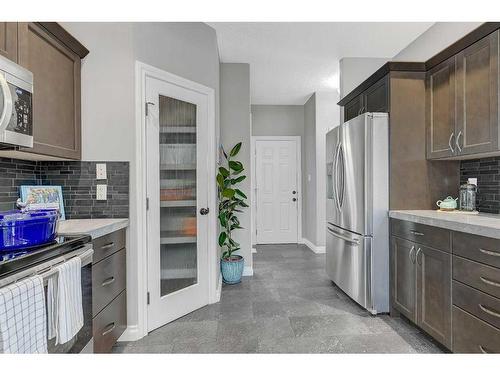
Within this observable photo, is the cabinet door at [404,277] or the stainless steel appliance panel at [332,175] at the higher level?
the stainless steel appliance panel at [332,175]

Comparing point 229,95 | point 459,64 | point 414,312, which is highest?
point 229,95

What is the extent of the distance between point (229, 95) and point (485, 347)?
3314 mm

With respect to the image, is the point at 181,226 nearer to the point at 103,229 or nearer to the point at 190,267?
the point at 190,267

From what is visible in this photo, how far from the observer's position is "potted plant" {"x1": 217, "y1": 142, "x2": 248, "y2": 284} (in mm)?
3242

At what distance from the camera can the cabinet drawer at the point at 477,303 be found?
147 centimetres

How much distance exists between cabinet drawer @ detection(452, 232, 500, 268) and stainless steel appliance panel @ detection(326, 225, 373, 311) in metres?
0.77

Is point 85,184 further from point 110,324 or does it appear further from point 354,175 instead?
point 354,175

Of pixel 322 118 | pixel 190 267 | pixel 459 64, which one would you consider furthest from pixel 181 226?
pixel 322 118

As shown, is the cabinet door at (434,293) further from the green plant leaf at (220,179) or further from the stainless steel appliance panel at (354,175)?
the green plant leaf at (220,179)

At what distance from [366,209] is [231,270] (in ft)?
5.56

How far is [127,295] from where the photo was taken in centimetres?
210

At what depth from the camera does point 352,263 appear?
2631 millimetres

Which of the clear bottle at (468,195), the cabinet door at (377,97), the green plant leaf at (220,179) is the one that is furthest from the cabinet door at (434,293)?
the green plant leaf at (220,179)

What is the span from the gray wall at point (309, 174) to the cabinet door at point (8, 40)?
162 inches
